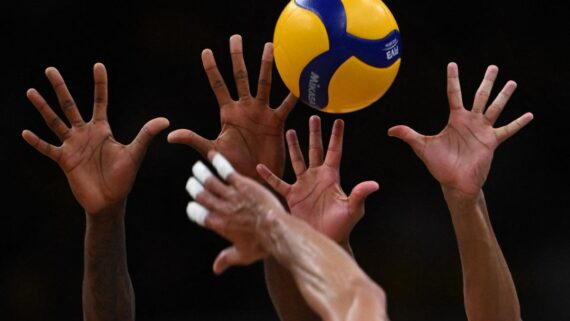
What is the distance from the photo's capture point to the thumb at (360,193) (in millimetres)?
5090

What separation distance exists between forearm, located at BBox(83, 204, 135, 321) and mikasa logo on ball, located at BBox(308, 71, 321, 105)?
4.21 ft

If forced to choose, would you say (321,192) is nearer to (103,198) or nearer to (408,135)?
(408,135)

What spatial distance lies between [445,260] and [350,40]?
3.64m

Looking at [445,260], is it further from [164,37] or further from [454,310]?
[164,37]

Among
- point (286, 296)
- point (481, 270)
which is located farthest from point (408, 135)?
point (286, 296)

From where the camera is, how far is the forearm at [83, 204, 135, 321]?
17.6 feet

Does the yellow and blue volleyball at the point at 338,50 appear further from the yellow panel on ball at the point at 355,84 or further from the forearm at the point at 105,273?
the forearm at the point at 105,273

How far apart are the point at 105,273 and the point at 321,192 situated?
1275 millimetres

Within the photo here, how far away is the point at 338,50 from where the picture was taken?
15.8 ft

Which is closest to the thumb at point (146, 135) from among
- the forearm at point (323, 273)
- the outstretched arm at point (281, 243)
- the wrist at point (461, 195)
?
the wrist at point (461, 195)

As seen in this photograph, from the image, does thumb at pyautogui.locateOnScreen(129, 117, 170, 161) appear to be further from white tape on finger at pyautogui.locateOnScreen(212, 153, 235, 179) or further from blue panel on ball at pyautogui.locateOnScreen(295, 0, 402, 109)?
white tape on finger at pyautogui.locateOnScreen(212, 153, 235, 179)

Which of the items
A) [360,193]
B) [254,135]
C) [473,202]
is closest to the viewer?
[360,193]

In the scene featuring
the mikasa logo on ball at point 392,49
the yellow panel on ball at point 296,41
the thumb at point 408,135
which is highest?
the yellow panel on ball at point 296,41

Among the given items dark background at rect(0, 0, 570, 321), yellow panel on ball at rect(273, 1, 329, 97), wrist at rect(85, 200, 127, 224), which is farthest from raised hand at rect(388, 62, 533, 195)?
dark background at rect(0, 0, 570, 321)
